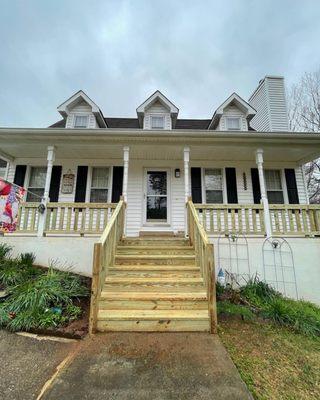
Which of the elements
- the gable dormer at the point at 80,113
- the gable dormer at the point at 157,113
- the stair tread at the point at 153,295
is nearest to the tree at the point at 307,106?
the gable dormer at the point at 157,113

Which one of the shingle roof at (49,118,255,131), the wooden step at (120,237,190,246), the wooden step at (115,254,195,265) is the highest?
the shingle roof at (49,118,255,131)

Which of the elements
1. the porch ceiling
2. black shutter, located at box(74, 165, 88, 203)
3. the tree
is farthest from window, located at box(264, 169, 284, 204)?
the tree

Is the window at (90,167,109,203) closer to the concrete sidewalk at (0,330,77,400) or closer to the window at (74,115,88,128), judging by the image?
the window at (74,115,88,128)

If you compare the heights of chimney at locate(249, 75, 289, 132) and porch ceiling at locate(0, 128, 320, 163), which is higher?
chimney at locate(249, 75, 289, 132)

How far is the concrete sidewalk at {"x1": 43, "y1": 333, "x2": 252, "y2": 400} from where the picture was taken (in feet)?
5.95

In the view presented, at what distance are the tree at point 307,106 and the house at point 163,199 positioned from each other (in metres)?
5.65

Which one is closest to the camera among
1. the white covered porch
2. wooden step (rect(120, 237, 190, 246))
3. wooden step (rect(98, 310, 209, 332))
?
wooden step (rect(98, 310, 209, 332))

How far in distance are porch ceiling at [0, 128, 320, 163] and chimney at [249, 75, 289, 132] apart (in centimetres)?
236

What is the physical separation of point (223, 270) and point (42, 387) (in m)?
3.98

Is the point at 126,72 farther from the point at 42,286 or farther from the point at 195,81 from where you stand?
the point at 42,286

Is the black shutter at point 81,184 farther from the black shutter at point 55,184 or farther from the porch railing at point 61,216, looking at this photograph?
the porch railing at point 61,216

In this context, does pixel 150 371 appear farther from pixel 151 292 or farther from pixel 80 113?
pixel 80 113

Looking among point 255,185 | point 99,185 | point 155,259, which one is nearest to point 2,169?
→ point 99,185

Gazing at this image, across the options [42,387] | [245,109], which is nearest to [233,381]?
[42,387]
